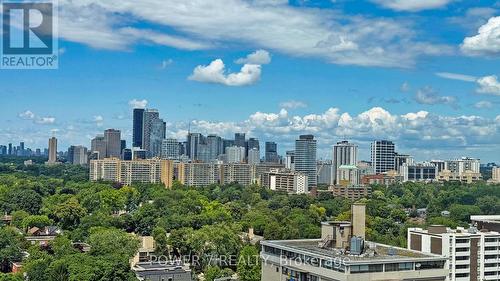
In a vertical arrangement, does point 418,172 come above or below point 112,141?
below

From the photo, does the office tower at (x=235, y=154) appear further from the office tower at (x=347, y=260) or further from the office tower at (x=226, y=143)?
the office tower at (x=347, y=260)

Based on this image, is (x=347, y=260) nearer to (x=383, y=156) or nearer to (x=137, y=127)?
(x=383, y=156)

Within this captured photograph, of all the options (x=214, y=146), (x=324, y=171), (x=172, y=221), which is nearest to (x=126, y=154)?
(x=214, y=146)

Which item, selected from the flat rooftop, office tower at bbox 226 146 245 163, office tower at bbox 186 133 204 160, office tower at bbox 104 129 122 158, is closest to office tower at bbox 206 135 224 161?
office tower at bbox 186 133 204 160

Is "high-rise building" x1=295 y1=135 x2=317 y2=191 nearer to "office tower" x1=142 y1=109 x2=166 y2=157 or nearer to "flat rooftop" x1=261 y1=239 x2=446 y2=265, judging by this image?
"office tower" x1=142 y1=109 x2=166 y2=157

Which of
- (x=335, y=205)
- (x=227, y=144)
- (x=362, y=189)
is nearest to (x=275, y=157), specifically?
(x=227, y=144)

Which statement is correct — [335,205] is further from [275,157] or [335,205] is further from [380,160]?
[275,157]

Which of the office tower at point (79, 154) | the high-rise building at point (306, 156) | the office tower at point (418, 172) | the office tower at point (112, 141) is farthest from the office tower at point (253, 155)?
the office tower at point (79, 154)
